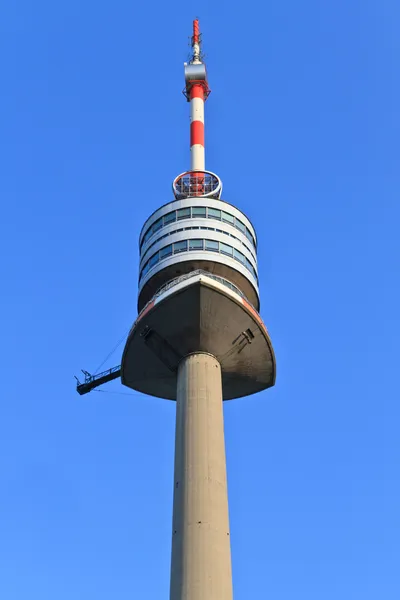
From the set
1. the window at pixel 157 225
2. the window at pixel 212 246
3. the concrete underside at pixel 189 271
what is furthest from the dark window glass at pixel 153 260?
the window at pixel 212 246

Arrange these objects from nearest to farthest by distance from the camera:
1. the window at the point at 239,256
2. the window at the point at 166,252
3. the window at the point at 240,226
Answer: the window at the point at 166,252, the window at the point at 239,256, the window at the point at 240,226

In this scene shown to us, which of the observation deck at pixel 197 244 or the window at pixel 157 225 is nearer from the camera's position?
the observation deck at pixel 197 244

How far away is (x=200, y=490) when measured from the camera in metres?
35.3

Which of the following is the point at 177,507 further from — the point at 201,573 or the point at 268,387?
the point at 268,387

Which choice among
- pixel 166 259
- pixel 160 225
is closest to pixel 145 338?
pixel 166 259

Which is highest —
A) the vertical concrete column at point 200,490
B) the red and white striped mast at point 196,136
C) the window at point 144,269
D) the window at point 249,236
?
the red and white striped mast at point 196,136

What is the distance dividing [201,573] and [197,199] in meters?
23.3

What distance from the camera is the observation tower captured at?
3403 cm

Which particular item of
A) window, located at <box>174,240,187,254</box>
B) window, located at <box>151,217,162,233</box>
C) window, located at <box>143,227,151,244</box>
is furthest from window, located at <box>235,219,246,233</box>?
window, located at <box>143,227,151,244</box>

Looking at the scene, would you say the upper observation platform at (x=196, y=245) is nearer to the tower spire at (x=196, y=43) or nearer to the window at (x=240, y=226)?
the window at (x=240, y=226)

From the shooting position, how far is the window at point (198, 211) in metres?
46.2

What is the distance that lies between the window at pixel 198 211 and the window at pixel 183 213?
38 centimetres

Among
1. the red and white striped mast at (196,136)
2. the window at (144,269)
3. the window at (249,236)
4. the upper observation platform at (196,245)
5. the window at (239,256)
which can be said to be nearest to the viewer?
the upper observation platform at (196,245)

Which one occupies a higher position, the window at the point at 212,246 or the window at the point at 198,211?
the window at the point at 198,211
